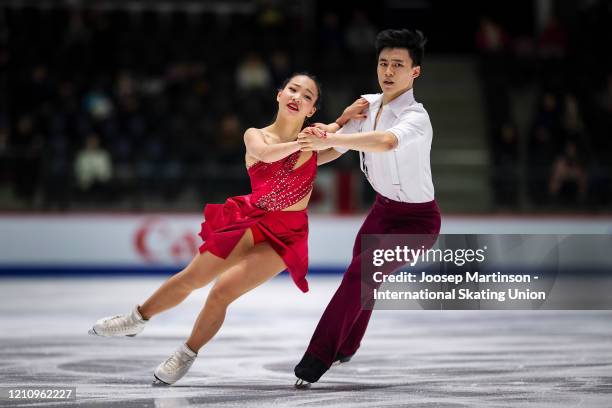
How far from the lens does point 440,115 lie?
1348 cm

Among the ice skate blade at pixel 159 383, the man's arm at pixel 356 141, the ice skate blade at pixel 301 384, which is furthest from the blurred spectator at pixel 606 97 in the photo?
the ice skate blade at pixel 159 383

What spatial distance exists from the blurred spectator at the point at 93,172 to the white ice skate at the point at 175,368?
5953 millimetres

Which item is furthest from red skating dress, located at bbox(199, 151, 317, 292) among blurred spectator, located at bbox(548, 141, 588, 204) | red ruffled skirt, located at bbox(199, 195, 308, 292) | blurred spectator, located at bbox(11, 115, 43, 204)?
blurred spectator, located at bbox(548, 141, 588, 204)

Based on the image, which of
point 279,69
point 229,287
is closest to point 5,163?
point 279,69

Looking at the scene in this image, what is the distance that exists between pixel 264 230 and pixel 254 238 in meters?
0.07

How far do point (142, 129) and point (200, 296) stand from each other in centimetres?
304

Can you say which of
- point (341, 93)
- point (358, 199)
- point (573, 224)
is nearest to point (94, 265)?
point (358, 199)

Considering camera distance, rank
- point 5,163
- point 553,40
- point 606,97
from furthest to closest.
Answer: point 553,40 < point 606,97 < point 5,163

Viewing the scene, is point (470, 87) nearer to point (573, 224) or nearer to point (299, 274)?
point (573, 224)

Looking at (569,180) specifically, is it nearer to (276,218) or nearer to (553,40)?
(553,40)

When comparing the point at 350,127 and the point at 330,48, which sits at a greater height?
the point at 330,48

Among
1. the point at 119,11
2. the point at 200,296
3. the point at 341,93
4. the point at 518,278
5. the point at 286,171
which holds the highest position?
the point at 119,11

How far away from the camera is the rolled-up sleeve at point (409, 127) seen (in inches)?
178

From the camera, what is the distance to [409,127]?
4.56 m
